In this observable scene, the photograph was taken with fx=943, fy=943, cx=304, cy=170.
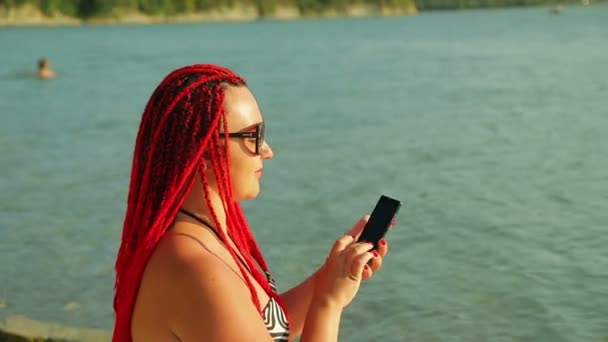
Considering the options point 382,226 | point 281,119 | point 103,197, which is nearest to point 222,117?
point 382,226

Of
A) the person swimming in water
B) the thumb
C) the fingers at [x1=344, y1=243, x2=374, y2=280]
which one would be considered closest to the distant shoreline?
the person swimming in water

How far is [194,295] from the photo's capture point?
8.16ft

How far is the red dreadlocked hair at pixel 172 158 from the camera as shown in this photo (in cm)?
264

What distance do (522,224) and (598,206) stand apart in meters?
1.37

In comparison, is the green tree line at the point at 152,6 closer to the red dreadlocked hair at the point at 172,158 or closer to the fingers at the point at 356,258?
the red dreadlocked hair at the point at 172,158

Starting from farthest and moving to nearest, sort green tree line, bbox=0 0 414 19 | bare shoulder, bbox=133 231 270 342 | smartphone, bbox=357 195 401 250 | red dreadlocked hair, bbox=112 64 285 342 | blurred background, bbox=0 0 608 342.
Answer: green tree line, bbox=0 0 414 19
blurred background, bbox=0 0 608 342
smartphone, bbox=357 195 401 250
red dreadlocked hair, bbox=112 64 285 342
bare shoulder, bbox=133 231 270 342

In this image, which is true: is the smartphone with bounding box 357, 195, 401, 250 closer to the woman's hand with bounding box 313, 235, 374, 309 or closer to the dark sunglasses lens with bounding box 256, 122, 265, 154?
the woman's hand with bounding box 313, 235, 374, 309

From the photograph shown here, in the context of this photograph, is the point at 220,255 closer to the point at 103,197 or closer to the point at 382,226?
the point at 382,226

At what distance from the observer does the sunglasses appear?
272cm

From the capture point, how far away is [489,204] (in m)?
11.3

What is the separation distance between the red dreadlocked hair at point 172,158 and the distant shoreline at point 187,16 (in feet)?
310

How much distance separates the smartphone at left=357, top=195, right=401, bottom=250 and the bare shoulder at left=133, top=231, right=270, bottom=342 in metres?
0.52

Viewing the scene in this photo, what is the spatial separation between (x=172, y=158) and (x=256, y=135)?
0.84 ft

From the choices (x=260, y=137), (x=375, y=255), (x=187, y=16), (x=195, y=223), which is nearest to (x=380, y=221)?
(x=375, y=255)
